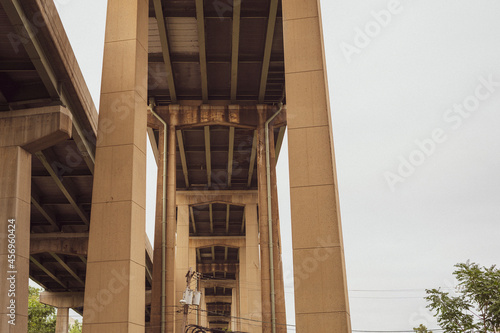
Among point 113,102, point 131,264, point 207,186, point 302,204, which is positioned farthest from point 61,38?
point 207,186

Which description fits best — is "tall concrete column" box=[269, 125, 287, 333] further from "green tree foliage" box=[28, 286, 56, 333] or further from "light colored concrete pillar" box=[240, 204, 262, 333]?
"green tree foliage" box=[28, 286, 56, 333]

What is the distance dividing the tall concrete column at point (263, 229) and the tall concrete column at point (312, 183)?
69.4ft

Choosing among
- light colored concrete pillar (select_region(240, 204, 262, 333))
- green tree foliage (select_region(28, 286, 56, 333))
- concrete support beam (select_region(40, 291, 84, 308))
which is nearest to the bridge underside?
light colored concrete pillar (select_region(240, 204, 262, 333))

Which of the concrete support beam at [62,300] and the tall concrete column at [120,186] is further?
the concrete support beam at [62,300]

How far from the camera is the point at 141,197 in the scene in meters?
16.9

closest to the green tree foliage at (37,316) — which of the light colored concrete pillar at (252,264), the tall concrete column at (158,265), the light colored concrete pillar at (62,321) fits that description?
the light colored concrete pillar at (62,321)

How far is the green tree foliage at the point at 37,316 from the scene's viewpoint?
2765 inches

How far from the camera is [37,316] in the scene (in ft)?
236

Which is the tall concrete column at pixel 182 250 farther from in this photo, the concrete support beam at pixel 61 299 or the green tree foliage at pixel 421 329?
the green tree foliage at pixel 421 329

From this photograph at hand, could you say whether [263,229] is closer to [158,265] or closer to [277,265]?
[277,265]

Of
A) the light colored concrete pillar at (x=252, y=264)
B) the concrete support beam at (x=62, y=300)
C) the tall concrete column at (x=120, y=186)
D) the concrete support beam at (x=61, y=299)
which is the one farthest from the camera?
the concrete support beam at (x=61, y=299)

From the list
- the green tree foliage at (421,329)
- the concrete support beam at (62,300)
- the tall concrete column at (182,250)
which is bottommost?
the green tree foliage at (421,329)

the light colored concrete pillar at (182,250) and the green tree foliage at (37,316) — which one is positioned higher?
the light colored concrete pillar at (182,250)

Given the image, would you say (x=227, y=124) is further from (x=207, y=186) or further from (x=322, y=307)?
(x=322, y=307)
